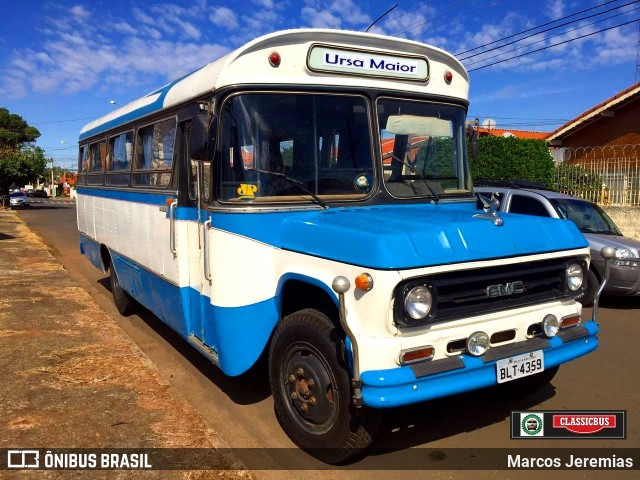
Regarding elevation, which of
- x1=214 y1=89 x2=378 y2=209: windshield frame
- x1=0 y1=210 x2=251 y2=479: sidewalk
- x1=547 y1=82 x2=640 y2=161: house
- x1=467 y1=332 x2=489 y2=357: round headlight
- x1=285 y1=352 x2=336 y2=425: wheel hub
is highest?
x1=547 y1=82 x2=640 y2=161: house

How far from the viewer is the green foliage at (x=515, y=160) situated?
49.9ft

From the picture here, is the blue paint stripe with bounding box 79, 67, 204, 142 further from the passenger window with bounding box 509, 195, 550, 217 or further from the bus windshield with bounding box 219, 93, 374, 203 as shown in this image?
the passenger window with bounding box 509, 195, 550, 217

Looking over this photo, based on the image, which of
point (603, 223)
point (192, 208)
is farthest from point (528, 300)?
point (603, 223)

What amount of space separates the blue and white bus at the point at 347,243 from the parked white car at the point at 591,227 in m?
4.43

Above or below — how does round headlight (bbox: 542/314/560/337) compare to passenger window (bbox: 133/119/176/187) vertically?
below

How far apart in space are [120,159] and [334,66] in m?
3.89

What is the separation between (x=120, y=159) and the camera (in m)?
7.04

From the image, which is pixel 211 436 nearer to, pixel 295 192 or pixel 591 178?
pixel 295 192

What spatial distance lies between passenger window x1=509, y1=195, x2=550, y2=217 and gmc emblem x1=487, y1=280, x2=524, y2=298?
567 centimetres

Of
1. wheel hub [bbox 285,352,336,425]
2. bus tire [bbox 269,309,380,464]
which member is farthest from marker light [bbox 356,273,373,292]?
wheel hub [bbox 285,352,336,425]

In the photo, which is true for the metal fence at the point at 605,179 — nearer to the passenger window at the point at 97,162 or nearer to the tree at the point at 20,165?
the passenger window at the point at 97,162

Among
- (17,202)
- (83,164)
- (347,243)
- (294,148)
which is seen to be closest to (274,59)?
(294,148)

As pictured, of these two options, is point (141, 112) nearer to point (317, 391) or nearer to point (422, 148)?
point (422, 148)

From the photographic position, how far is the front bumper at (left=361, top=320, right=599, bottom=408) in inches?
121
